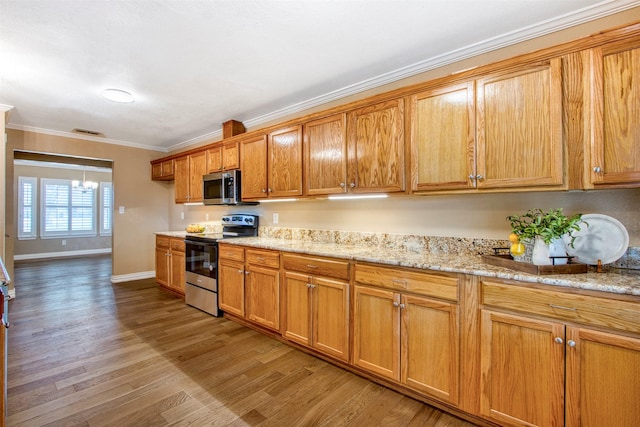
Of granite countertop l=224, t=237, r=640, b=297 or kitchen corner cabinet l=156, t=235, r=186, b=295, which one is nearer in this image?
granite countertop l=224, t=237, r=640, b=297

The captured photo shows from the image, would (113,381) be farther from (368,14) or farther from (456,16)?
(456,16)

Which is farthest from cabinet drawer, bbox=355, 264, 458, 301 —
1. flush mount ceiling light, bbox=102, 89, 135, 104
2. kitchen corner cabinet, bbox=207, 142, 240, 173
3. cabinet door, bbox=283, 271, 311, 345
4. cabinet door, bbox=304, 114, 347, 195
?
flush mount ceiling light, bbox=102, 89, 135, 104

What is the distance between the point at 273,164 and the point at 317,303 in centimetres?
157

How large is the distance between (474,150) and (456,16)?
2.83 ft

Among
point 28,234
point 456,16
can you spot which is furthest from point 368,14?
point 28,234

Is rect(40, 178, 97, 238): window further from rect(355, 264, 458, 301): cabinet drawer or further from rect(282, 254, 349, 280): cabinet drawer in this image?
rect(355, 264, 458, 301): cabinet drawer

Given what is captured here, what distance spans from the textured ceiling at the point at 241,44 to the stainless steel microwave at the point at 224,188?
0.85m

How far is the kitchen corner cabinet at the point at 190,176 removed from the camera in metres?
4.32

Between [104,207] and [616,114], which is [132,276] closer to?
[104,207]

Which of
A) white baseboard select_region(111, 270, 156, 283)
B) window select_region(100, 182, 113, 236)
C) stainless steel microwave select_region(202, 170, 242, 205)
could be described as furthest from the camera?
window select_region(100, 182, 113, 236)

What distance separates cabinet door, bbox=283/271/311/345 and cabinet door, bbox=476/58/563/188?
159 cm

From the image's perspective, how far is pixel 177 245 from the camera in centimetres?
419

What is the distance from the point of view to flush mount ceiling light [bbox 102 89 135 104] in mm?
3025

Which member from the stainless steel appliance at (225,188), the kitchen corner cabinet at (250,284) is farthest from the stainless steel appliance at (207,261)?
the stainless steel appliance at (225,188)
